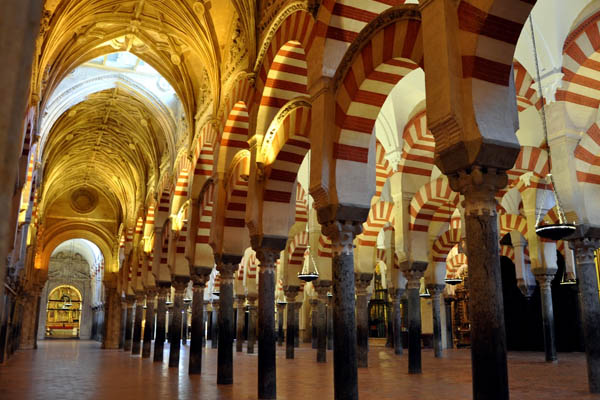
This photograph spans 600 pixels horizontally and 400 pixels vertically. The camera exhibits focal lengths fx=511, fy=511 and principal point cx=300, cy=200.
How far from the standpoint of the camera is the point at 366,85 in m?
5.38

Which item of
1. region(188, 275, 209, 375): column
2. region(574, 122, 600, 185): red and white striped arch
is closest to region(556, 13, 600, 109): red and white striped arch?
region(574, 122, 600, 185): red and white striped arch

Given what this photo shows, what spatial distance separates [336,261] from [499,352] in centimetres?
227

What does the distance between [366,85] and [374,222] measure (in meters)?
6.86

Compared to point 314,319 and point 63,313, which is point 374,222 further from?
point 63,313

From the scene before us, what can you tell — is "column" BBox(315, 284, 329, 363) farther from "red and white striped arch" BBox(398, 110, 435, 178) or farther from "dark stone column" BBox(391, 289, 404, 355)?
"red and white striped arch" BBox(398, 110, 435, 178)

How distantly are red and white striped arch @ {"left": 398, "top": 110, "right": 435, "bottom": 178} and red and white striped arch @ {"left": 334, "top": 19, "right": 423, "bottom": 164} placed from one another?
426 cm

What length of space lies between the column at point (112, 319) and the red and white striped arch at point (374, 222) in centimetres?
1369

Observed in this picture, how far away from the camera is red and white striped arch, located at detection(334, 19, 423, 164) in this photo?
16.2ft

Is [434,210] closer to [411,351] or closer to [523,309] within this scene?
[411,351]

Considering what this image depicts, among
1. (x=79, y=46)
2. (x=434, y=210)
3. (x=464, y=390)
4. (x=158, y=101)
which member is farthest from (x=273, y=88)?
(x=158, y=101)

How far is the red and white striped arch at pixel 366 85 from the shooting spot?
495cm

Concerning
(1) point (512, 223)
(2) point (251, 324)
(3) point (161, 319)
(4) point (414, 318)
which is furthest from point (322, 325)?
(2) point (251, 324)

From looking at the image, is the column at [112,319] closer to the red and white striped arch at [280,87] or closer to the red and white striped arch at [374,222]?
the red and white striped arch at [374,222]

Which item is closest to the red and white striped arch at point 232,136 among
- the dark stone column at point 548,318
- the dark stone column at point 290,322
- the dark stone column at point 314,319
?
the dark stone column at point 290,322
